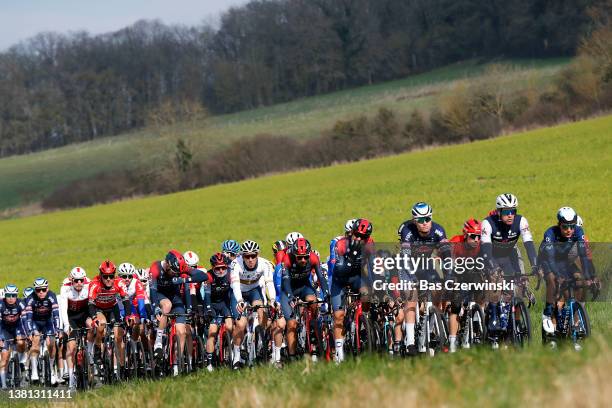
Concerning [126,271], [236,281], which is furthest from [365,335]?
[126,271]

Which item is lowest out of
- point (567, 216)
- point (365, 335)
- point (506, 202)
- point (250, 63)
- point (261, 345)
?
point (261, 345)

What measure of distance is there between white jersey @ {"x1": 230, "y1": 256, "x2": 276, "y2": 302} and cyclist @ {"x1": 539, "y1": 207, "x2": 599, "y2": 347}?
15.9ft

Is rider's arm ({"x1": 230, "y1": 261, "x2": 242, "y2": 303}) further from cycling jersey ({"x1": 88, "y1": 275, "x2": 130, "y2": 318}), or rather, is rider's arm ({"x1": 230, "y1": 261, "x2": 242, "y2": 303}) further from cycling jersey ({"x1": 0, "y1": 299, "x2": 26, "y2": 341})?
cycling jersey ({"x1": 0, "y1": 299, "x2": 26, "y2": 341})

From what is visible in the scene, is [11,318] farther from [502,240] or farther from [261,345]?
[502,240]

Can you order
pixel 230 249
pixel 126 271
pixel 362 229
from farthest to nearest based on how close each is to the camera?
1. pixel 126 271
2. pixel 230 249
3. pixel 362 229

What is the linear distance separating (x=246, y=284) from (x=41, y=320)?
12.7 feet

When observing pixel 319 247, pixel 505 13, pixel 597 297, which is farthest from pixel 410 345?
pixel 505 13

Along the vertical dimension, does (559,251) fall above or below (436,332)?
above

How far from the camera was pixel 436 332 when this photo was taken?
12.6 metres

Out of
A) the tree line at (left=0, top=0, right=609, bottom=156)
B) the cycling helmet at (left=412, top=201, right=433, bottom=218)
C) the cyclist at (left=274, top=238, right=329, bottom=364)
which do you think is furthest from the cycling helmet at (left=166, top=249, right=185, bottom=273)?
the tree line at (left=0, top=0, right=609, bottom=156)

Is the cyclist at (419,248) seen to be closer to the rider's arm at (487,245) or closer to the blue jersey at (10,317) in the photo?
the rider's arm at (487,245)

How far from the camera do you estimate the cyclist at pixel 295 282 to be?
46.5 feet

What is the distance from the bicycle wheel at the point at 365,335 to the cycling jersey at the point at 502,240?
6.10 feet

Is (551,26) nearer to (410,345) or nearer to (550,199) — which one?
(550,199)
